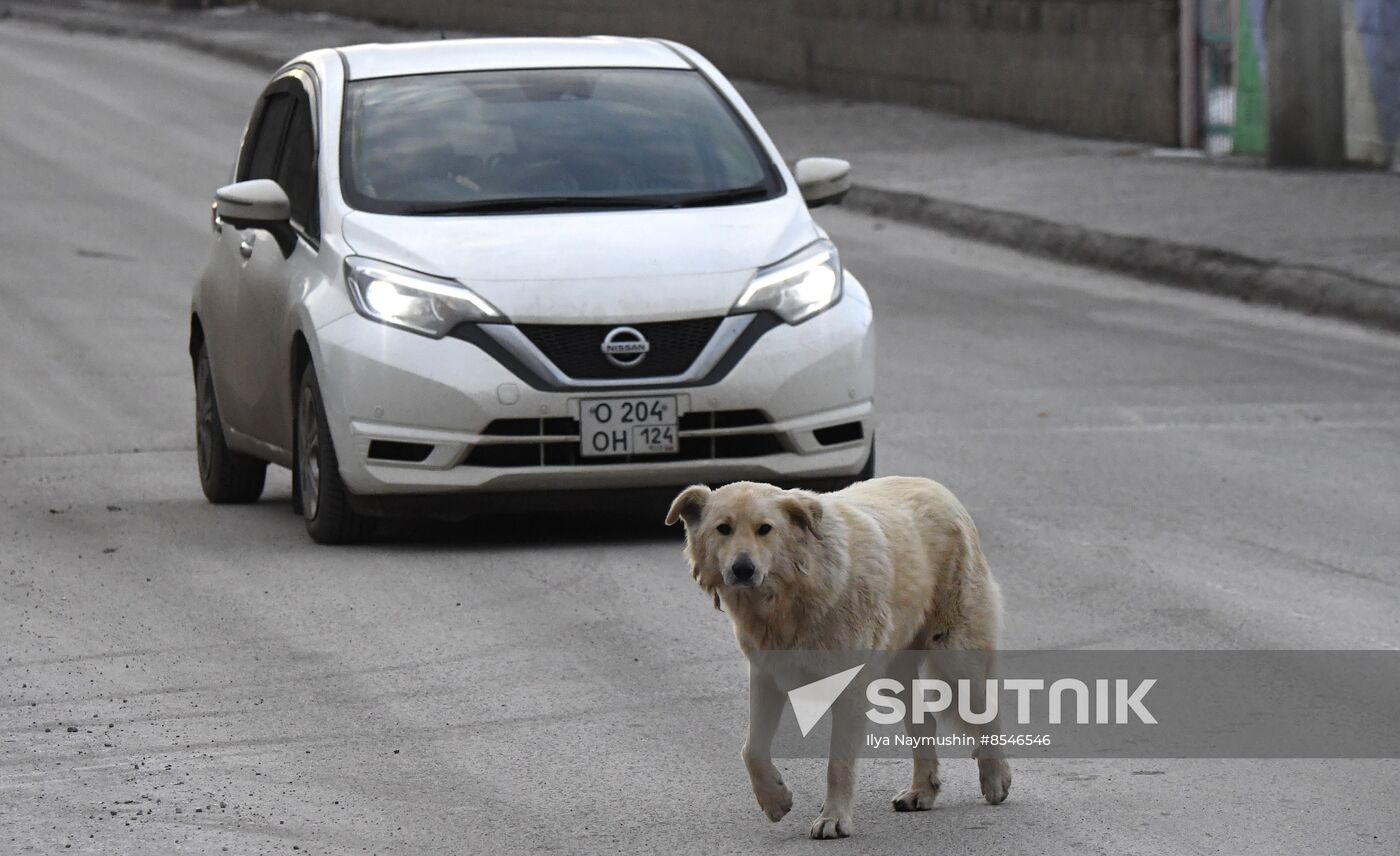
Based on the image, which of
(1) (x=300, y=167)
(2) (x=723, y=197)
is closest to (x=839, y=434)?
(2) (x=723, y=197)

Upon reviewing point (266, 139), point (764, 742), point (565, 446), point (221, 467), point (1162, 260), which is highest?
point (266, 139)

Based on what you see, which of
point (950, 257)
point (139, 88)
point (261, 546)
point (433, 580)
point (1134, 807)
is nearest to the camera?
point (1134, 807)

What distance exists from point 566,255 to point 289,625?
73.0 inches

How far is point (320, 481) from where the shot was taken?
9.34 m

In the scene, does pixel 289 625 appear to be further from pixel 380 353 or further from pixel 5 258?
pixel 5 258

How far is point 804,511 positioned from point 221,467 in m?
5.78

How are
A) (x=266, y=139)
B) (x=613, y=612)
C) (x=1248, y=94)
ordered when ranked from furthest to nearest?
(x=1248, y=94) < (x=266, y=139) < (x=613, y=612)

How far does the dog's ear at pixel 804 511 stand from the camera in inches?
215

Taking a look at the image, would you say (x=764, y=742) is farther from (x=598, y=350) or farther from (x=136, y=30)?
(x=136, y=30)

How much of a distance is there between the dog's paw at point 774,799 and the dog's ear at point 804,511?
0.56 metres

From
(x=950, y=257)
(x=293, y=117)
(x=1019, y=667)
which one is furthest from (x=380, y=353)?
(x=950, y=257)

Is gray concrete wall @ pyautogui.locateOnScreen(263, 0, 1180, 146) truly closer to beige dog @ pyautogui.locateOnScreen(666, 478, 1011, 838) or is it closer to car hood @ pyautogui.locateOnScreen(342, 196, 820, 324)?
car hood @ pyautogui.locateOnScreen(342, 196, 820, 324)

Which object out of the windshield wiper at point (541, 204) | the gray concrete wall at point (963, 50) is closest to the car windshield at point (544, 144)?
the windshield wiper at point (541, 204)

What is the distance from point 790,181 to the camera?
10.2 m
